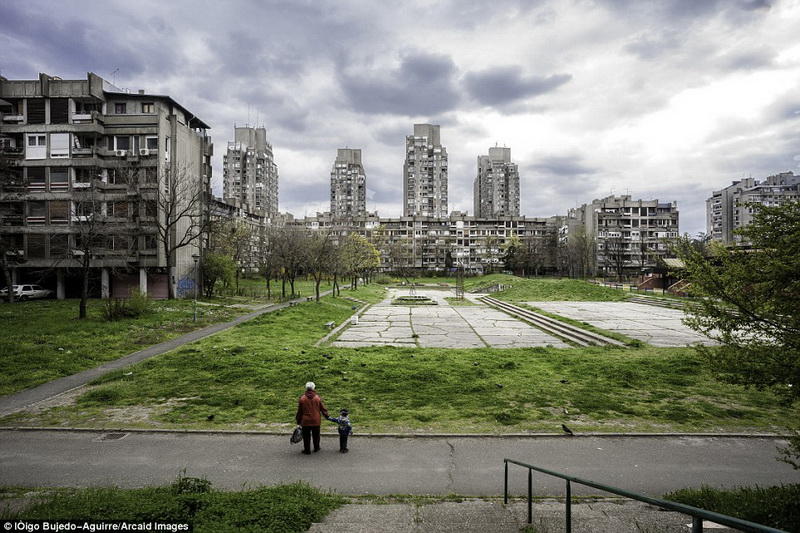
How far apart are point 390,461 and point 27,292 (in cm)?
4593

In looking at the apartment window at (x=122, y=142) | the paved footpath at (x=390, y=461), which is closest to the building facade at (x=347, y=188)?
the apartment window at (x=122, y=142)

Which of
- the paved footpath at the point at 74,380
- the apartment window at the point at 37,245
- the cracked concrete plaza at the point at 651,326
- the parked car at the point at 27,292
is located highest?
the apartment window at the point at 37,245

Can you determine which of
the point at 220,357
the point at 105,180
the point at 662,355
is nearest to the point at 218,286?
the point at 105,180

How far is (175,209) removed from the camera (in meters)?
40.9

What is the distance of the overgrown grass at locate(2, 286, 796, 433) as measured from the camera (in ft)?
33.2

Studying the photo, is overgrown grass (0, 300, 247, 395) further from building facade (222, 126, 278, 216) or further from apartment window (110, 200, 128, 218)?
building facade (222, 126, 278, 216)

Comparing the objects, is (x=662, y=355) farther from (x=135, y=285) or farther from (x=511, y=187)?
(x=511, y=187)

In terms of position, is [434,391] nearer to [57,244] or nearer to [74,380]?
[74,380]

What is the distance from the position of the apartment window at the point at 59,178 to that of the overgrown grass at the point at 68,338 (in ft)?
47.7

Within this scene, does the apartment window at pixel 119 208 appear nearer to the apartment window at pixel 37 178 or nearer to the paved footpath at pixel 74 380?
the apartment window at pixel 37 178

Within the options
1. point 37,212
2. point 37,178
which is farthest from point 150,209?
point 37,178

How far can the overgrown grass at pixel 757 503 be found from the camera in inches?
192

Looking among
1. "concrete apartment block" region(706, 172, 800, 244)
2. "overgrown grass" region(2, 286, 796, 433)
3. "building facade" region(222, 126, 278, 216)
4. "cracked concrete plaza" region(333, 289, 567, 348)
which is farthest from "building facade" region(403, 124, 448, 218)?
"overgrown grass" region(2, 286, 796, 433)

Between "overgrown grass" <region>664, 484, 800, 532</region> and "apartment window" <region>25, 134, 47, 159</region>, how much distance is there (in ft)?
171
